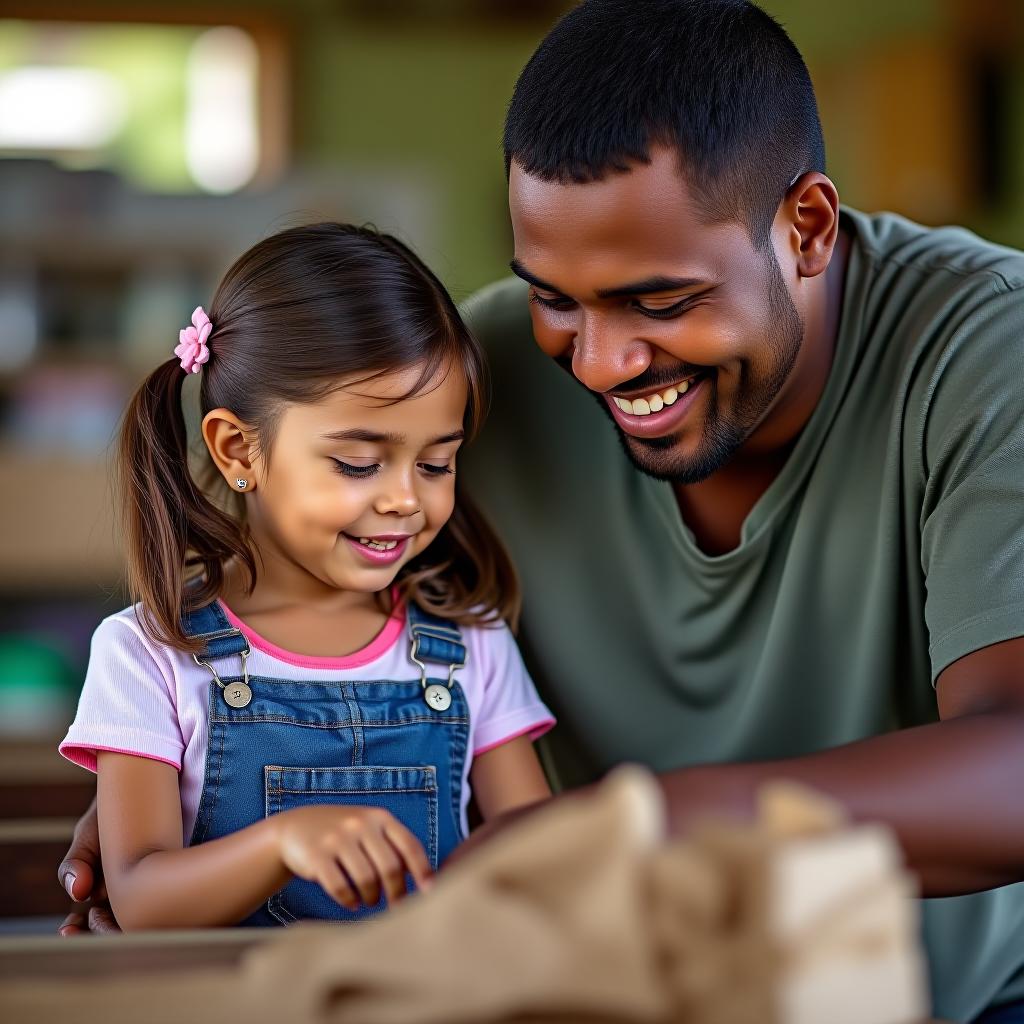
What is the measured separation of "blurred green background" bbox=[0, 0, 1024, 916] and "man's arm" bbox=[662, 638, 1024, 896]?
4411 mm

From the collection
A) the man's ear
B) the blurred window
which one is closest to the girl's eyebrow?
the man's ear

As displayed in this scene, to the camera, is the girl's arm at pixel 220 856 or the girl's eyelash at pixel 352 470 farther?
the girl's eyelash at pixel 352 470

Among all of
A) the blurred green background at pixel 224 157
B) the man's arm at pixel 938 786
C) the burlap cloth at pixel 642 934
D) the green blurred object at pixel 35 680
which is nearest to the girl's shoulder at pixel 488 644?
the man's arm at pixel 938 786

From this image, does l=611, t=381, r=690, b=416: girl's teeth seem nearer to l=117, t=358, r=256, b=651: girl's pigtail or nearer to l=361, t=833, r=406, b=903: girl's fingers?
l=117, t=358, r=256, b=651: girl's pigtail

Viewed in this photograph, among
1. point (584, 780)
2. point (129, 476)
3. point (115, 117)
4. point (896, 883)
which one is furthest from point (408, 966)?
point (115, 117)

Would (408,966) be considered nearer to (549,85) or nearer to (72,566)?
(549,85)

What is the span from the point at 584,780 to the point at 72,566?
13.3ft

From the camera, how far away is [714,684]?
153cm

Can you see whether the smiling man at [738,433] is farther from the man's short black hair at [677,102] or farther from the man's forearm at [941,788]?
the man's forearm at [941,788]

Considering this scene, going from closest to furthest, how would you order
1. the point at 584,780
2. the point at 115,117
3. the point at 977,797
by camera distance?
the point at 977,797
the point at 584,780
the point at 115,117

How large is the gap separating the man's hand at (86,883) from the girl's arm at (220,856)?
32 millimetres

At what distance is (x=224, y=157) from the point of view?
6.38 meters

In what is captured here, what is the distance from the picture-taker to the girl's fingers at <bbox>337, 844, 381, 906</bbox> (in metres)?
0.93

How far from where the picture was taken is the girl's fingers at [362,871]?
3.04 ft
